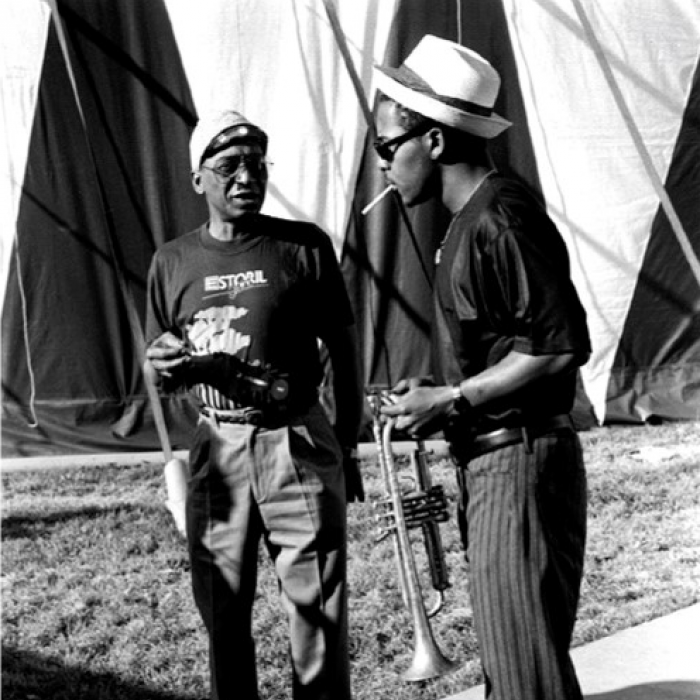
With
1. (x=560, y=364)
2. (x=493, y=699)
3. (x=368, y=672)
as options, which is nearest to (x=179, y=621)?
(x=368, y=672)

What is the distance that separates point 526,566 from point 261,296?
123 cm

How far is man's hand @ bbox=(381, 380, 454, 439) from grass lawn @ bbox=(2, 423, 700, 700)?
2.02 metres

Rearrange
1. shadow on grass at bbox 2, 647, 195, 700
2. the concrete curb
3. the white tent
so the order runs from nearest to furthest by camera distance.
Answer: the concrete curb
shadow on grass at bbox 2, 647, 195, 700
the white tent

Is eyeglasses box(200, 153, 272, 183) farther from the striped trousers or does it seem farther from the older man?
the striped trousers

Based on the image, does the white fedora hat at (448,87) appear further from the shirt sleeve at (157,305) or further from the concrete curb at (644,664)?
the concrete curb at (644,664)

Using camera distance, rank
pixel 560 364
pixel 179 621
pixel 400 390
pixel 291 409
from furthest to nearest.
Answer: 1. pixel 179 621
2. pixel 291 409
3. pixel 400 390
4. pixel 560 364

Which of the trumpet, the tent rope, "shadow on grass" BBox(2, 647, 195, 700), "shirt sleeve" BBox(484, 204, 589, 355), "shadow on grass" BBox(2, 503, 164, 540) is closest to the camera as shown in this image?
"shirt sleeve" BBox(484, 204, 589, 355)

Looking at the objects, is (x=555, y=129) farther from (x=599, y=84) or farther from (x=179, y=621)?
(x=179, y=621)

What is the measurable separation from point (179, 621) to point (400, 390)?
2790 millimetres

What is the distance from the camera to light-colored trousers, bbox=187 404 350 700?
12.2 feet

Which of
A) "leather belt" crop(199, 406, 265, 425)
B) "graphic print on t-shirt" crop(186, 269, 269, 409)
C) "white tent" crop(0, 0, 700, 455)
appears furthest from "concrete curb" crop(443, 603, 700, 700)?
"white tent" crop(0, 0, 700, 455)

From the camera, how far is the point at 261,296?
3.69 metres

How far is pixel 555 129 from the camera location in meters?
8.72

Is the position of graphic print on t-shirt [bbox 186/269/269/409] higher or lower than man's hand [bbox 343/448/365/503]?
higher
